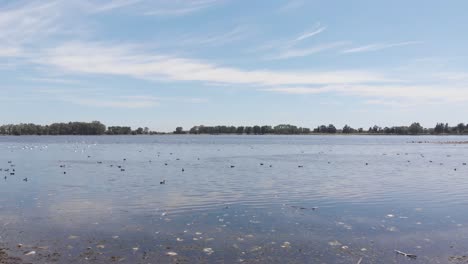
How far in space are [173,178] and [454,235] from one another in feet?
75.5

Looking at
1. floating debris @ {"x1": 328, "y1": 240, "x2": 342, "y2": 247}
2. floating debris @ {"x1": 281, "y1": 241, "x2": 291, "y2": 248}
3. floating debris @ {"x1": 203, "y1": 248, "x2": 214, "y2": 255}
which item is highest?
floating debris @ {"x1": 328, "y1": 240, "x2": 342, "y2": 247}

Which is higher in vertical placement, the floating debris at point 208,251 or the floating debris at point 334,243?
the floating debris at point 334,243

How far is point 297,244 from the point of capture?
1482cm

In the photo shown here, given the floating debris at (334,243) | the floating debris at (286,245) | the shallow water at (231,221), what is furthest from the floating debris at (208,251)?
the floating debris at (334,243)

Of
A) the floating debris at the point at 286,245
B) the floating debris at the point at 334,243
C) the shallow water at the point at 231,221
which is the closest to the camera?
the shallow water at the point at 231,221

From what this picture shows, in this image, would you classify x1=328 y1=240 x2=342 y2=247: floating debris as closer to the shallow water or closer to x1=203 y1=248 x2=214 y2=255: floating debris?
the shallow water

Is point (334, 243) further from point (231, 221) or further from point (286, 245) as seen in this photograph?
point (231, 221)

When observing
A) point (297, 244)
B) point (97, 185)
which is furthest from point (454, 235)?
point (97, 185)

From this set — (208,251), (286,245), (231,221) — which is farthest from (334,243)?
(231,221)

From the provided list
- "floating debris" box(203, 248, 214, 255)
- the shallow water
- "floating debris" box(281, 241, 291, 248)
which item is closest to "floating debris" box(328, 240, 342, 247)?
the shallow water

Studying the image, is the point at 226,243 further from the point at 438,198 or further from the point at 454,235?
the point at 438,198

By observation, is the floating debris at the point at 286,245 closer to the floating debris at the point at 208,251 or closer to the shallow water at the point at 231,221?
the shallow water at the point at 231,221

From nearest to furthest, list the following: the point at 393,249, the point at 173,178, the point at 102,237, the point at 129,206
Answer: the point at 393,249 < the point at 102,237 < the point at 129,206 < the point at 173,178

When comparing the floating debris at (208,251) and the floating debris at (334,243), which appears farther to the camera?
the floating debris at (334,243)
